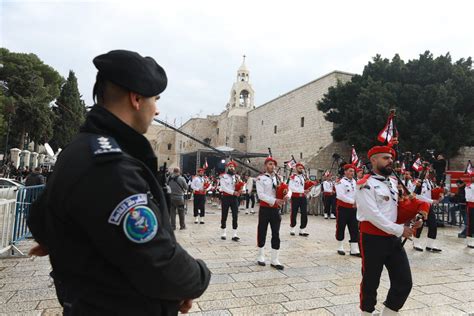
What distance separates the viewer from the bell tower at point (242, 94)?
46.2 meters

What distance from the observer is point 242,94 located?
4691 cm

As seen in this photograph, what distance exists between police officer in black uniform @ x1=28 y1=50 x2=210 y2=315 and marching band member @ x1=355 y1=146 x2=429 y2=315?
289 cm

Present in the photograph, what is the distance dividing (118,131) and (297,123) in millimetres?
32692

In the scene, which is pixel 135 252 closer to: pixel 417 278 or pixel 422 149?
pixel 417 278

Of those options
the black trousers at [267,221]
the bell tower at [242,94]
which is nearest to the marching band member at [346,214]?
the black trousers at [267,221]

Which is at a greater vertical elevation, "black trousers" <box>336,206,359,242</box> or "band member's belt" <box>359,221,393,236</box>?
"band member's belt" <box>359,221,393,236</box>

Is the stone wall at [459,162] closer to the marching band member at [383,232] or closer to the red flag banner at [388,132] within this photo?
the red flag banner at [388,132]

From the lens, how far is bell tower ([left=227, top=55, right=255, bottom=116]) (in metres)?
46.2

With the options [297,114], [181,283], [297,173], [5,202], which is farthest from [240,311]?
[297,114]

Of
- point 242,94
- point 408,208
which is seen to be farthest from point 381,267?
point 242,94

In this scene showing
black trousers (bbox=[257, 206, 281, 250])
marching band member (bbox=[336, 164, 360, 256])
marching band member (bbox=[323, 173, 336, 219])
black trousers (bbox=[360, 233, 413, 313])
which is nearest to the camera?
black trousers (bbox=[360, 233, 413, 313])

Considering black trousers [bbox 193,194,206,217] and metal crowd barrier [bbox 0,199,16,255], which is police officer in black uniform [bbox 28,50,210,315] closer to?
metal crowd barrier [bbox 0,199,16,255]

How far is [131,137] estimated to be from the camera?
4.81 ft

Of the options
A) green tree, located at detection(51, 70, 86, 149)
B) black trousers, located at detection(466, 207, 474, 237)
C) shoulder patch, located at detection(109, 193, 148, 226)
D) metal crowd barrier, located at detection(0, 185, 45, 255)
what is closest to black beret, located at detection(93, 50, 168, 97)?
shoulder patch, located at detection(109, 193, 148, 226)
